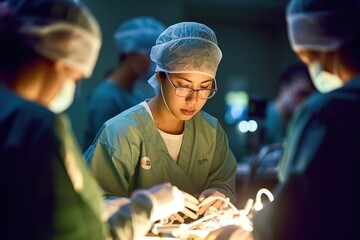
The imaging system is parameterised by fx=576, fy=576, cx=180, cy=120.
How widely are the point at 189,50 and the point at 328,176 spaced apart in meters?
0.95

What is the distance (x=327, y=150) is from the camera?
1530mm

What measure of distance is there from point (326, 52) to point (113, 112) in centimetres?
197

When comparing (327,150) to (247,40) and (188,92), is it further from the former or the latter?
(247,40)

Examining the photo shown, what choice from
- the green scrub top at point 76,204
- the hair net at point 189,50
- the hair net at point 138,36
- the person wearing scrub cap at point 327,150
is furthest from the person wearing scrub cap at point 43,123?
the hair net at point 138,36

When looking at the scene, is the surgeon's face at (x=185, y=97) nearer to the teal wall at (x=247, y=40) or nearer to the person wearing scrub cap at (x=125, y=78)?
the person wearing scrub cap at (x=125, y=78)

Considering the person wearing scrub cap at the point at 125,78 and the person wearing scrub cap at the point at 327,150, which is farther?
the person wearing scrub cap at the point at 125,78

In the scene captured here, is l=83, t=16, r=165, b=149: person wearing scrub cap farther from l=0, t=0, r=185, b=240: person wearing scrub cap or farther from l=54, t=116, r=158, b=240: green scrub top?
l=0, t=0, r=185, b=240: person wearing scrub cap

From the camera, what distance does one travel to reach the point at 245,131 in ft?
15.3

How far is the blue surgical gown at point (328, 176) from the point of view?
1532mm

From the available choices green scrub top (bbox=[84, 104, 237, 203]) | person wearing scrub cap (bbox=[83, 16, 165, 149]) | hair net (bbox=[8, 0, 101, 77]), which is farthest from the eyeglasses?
person wearing scrub cap (bbox=[83, 16, 165, 149])

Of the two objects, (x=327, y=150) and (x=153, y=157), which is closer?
(x=327, y=150)

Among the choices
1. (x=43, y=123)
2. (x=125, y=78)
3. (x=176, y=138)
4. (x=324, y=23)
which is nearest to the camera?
(x=43, y=123)

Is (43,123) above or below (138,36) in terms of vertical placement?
above

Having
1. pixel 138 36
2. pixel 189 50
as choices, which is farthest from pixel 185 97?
pixel 138 36
